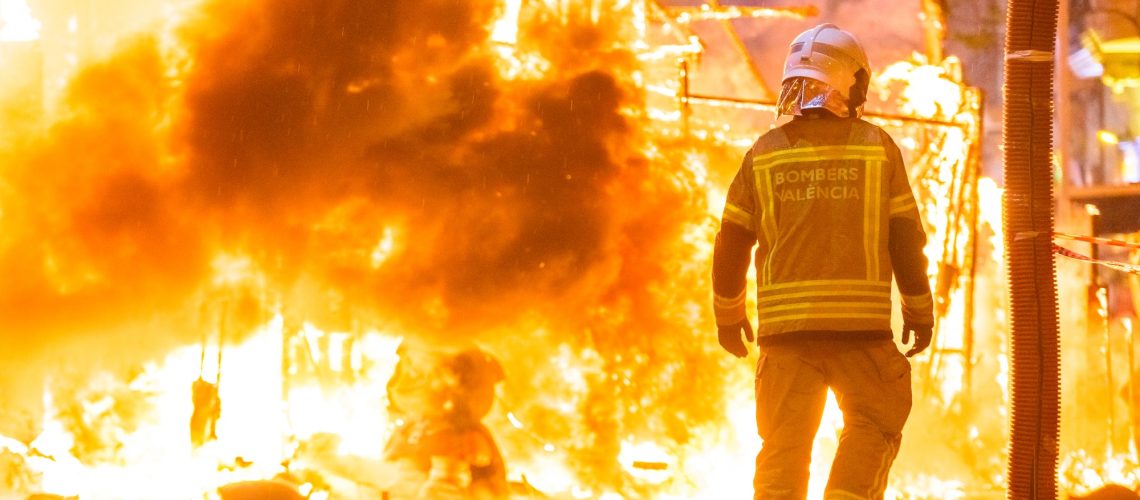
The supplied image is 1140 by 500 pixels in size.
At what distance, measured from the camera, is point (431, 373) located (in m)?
7.34

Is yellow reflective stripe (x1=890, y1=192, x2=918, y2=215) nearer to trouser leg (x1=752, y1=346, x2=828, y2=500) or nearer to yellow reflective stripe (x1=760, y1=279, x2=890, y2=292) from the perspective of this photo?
yellow reflective stripe (x1=760, y1=279, x2=890, y2=292)

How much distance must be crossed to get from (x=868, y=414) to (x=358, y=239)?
4.17 metres

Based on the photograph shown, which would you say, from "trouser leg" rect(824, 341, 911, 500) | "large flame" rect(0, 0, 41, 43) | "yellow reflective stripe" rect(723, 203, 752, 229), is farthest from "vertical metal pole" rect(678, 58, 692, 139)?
"large flame" rect(0, 0, 41, 43)

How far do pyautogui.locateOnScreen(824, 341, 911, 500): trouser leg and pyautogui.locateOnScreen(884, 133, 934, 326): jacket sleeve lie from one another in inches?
9.5

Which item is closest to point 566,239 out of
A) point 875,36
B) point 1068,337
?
point 875,36

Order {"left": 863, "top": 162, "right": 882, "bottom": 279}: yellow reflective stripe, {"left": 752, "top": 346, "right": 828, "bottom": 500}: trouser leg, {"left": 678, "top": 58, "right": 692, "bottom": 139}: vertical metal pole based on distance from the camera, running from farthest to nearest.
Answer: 1. {"left": 678, "top": 58, "right": 692, "bottom": 139}: vertical metal pole
2. {"left": 863, "top": 162, "right": 882, "bottom": 279}: yellow reflective stripe
3. {"left": 752, "top": 346, "right": 828, "bottom": 500}: trouser leg

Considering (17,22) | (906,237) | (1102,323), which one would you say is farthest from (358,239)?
(1102,323)

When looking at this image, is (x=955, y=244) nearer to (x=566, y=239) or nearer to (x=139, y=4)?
(x=566, y=239)

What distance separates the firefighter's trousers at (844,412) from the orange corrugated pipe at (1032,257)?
3.76 feet

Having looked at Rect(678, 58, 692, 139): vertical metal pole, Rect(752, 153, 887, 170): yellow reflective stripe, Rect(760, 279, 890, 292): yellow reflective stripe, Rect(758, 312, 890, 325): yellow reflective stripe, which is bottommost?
Rect(758, 312, 890, 325): yellow reflective stripe

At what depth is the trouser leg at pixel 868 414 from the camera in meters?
3.78

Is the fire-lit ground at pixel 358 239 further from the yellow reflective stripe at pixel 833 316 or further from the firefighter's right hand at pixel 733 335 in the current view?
the yellow reflective stripe at pixel 833 316

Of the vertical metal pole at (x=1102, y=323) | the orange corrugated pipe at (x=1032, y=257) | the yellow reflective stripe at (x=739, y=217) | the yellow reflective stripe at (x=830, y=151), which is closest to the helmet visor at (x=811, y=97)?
the yellow reflective stripe at (x=830, y=151)

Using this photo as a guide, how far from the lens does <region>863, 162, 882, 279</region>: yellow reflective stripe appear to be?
3877 millimetres
